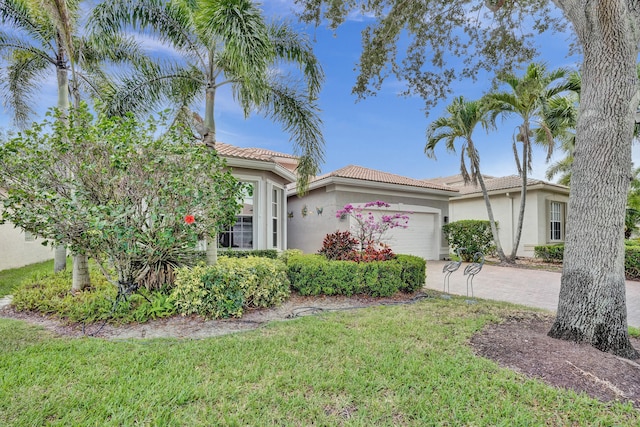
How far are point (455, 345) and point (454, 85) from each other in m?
7.24

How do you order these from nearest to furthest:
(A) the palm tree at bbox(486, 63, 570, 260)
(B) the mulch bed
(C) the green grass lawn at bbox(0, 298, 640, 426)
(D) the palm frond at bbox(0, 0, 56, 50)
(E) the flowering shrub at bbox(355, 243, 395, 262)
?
(C) the green grass lawn at bbox(0, 298, 640, 426) < (B) the mulch bed < (E) the flowering shrub at bbox(355, 243, 395, 262) < (D) the palm frond at bbox(0, 0, 56, 50) < (A) the palm tree at bbox(486, 63, 570, 260)

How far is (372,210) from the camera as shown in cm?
1396

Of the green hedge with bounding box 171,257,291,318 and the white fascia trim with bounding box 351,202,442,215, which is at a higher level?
the white fascia trim with bounding box 351,202,442,215

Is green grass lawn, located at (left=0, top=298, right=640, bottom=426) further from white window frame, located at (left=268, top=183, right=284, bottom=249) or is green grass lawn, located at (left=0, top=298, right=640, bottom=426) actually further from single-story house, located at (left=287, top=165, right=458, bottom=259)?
single-story house, located at (left=287, top=165, right=458, bottom=259)

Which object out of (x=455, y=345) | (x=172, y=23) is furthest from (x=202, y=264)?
(x=172, y=23)

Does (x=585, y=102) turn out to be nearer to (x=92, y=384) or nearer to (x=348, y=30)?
(x=348, y=30)

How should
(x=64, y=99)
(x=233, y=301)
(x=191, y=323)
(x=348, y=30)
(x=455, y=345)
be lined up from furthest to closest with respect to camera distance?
(x=348, y=30) < (x=64, y=99) < (x=233, y=301) < (x=191, y=323) < (x=455, y=345)

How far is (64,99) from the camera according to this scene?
7.88m

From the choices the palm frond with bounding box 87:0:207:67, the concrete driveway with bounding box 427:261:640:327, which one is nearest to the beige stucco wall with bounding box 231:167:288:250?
the palm frond with bounding box 87:0:207:67

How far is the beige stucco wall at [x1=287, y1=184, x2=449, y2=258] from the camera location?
13.2 metres

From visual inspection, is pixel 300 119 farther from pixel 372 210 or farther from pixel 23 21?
pixel 23 21

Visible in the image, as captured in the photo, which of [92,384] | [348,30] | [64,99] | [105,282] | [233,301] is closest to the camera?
[92,384]

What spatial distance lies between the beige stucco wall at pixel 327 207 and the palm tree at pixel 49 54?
8.25m

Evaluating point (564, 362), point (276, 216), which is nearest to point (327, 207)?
point (276, 216)
